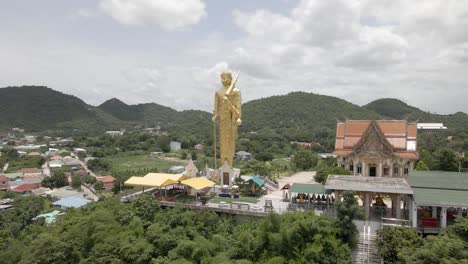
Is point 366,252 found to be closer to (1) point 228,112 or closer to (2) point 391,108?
(1) point 228,112

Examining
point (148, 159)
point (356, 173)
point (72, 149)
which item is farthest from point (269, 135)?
point (356, 173)

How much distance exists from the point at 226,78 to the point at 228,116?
3.05 metres

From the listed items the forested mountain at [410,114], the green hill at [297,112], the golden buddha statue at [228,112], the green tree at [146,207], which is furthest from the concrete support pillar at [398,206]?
the forested mountain at [410,114]

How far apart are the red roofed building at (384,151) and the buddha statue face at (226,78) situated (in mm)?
11571

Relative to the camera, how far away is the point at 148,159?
311 feet

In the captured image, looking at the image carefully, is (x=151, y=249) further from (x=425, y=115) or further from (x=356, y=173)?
(x=425, y=115)

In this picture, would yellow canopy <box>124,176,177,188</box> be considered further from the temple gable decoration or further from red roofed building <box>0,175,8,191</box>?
red roofed building <box>0,175,8,191</box>

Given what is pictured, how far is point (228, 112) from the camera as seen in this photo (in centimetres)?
2872

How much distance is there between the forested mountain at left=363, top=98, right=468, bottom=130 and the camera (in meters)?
149

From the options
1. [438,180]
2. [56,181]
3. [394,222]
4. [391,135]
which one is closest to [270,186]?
[391,135]

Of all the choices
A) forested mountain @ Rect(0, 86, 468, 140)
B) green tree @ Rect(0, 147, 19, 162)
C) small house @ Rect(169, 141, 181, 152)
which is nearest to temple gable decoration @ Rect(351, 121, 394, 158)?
small house @ Rect(169, 141, 181, 152)

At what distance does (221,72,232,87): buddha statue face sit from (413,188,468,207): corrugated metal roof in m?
15.5

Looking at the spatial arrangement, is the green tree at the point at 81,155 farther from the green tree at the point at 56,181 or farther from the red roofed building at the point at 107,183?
the red roofed building at the point at 107,183

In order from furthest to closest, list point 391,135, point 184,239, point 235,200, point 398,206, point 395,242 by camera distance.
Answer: point 391,135
point 235,200
point 398,206
point 184,239
point 395,242
